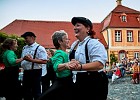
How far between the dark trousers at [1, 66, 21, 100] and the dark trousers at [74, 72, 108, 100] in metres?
2.72

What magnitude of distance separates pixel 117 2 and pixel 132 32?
638cm

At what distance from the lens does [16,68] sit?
556cm

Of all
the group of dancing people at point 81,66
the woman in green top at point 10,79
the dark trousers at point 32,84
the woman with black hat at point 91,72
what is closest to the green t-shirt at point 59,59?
the group of dancing people at point 81,66

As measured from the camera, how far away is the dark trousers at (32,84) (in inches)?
212

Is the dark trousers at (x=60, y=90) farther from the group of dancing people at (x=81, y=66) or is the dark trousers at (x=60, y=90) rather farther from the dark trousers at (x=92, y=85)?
the dark trousers at (x=92, y=85)

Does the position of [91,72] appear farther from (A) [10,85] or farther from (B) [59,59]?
(A) [10,85]

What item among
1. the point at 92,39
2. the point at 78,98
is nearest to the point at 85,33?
the point at 92,39

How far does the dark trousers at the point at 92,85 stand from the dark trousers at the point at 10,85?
2717 millimetres

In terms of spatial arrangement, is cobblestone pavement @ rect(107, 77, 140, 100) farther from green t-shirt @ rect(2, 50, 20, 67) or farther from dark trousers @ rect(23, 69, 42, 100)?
green t-shirt @ rect(2, 50, 20, 67)

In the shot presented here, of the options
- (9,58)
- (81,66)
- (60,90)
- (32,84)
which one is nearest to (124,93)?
(32,84)

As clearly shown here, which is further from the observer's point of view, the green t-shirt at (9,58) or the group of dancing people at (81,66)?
the green t-shirt at (9,58)

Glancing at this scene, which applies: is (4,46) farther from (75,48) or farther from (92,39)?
(92,39)

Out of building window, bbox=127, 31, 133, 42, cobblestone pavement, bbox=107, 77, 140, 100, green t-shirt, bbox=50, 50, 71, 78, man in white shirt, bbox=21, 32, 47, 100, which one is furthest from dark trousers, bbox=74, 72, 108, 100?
building window, bbox=127, 31, 133, 42

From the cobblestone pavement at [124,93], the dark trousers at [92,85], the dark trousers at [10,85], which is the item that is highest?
the dark trousers at [92,85]
